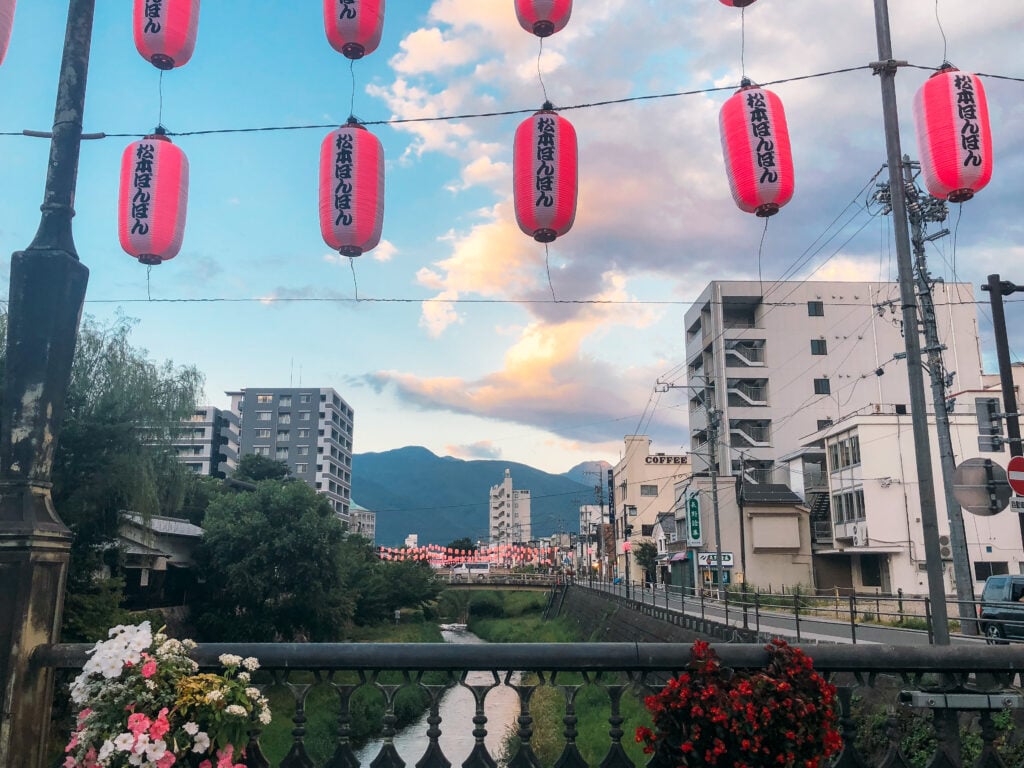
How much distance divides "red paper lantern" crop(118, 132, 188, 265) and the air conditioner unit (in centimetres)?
3722

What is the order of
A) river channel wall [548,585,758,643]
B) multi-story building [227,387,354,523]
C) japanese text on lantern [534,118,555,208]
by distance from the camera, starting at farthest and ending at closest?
multi-story building [227,387,354,523] → river channel wall [548,585,758,643] → japanese text on lantern [534,118,555,208]

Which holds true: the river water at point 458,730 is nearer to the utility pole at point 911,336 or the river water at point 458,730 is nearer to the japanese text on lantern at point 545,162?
the japanese text on lantern at point 545,162

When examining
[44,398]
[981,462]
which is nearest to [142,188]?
[44,398]

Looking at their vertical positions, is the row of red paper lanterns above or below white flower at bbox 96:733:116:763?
above

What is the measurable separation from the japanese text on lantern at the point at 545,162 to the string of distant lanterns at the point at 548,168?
1 cm

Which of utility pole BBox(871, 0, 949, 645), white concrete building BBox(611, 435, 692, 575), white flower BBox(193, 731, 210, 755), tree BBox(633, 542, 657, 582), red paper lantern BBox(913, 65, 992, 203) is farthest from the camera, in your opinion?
white concrete building BBox(611, 435, 692, 575)

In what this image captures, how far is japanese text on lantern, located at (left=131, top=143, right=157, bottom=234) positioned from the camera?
10.3 metres

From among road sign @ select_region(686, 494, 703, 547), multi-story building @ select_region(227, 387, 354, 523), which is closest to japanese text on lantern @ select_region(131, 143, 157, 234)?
road sign @ select_region(686, 494, 703, 547)

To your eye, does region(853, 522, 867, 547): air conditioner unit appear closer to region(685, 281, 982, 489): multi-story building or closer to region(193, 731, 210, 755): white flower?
region(685, 281, 982, 489): multi-story building

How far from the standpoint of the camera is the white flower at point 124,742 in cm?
350

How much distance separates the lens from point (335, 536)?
3478 cm

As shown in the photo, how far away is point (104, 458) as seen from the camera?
64.5ft

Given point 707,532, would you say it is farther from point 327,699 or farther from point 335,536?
point 327,699

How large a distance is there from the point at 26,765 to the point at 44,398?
7.28 feet
